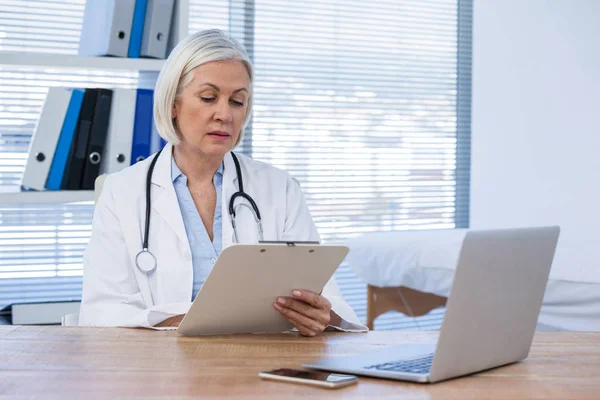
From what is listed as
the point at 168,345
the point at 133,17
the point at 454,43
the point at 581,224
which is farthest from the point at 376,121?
the point at 168,345

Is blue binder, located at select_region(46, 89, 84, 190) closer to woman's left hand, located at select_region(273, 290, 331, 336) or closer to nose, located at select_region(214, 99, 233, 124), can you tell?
nose, located at select_region(214, 99, 233, 124)

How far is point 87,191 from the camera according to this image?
8.02ft

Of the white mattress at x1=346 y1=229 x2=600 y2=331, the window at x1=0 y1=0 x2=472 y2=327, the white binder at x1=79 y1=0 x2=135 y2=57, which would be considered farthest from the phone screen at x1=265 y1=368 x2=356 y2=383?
the window at x1=0 y1=0 x2=472 y2=327

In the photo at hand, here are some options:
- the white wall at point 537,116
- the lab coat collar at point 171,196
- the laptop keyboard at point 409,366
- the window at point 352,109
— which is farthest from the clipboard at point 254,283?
the white wall at point 537,116

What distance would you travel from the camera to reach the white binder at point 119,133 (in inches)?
96.7

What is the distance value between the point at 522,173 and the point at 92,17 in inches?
92.4

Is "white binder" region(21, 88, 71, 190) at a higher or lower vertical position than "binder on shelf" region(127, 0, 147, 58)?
lower

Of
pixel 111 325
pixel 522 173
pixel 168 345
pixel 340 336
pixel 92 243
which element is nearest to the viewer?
pixel 168 345

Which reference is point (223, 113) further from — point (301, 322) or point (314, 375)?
point (314, 375)

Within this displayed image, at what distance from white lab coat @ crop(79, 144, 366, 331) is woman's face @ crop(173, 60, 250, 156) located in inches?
3.8

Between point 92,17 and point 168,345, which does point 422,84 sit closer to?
point 92,17

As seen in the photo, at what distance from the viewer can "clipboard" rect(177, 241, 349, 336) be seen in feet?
4.32

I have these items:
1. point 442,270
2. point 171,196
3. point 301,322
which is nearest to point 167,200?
point 171,196

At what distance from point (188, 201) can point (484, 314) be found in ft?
3.29
